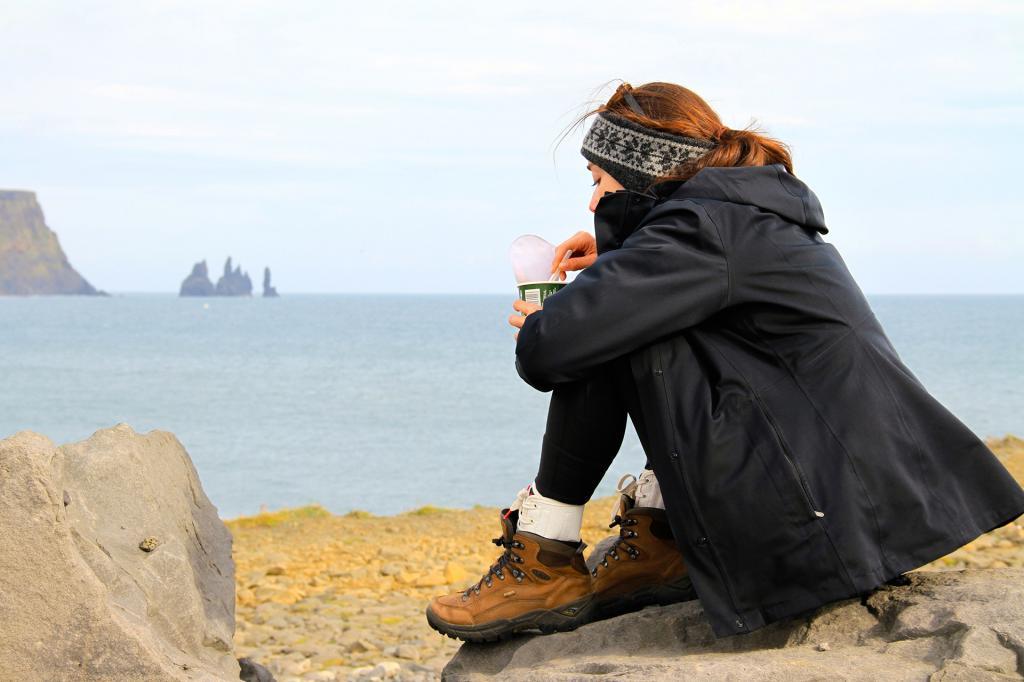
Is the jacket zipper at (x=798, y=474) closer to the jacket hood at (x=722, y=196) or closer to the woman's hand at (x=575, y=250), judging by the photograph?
the jacket hood at (x=722, y=196)

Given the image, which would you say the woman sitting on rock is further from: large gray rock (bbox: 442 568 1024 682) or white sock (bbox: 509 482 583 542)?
white sock (bbox: 509 482 583 542)

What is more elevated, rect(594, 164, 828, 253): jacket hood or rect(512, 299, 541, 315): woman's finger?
rect(594, 164, 828, 253): jacket hood

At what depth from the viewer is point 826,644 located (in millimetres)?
2637

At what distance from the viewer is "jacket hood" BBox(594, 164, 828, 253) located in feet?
8.85

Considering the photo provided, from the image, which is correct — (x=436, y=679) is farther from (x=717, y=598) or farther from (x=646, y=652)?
(x=717, y=598)

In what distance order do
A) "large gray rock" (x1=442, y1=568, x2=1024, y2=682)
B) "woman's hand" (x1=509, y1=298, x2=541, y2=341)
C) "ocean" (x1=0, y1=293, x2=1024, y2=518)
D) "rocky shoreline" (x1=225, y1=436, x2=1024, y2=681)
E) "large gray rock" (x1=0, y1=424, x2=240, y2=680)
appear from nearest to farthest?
"large gray rock" (x1=442, y1=568, x2=1024, y2=682) → "large gray rock" (x1=0, y1=424, x2=240, y2=680) → "woman's hand" (x1=509, y1=298, x2=541, y2=341) → "rocky shoreline" (x1=225, y1=436, x2=1024, y2=681) → "ocean" (x1=0, y1=293, x2=1024, y2=518)

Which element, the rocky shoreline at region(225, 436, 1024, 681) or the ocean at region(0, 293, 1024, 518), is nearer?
the rocky shoreline at region(225, 436, 1024, 681)

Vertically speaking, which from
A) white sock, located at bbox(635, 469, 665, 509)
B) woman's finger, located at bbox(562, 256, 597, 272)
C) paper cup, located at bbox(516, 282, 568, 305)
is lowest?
white sock, located at bbox(635, 469, 665, 509)

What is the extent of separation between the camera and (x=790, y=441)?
260 cm

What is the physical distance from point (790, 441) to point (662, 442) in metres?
0.30

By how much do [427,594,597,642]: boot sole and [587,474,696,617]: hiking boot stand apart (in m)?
0.07

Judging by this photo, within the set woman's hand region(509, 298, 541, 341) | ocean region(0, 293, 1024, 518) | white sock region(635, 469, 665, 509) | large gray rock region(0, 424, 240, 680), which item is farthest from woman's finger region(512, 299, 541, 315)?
ocean region(0, 293, 1024, 518)

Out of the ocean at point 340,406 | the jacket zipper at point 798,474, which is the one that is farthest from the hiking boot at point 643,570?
the ocean at point 340,406

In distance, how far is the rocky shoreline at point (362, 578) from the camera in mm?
5000
